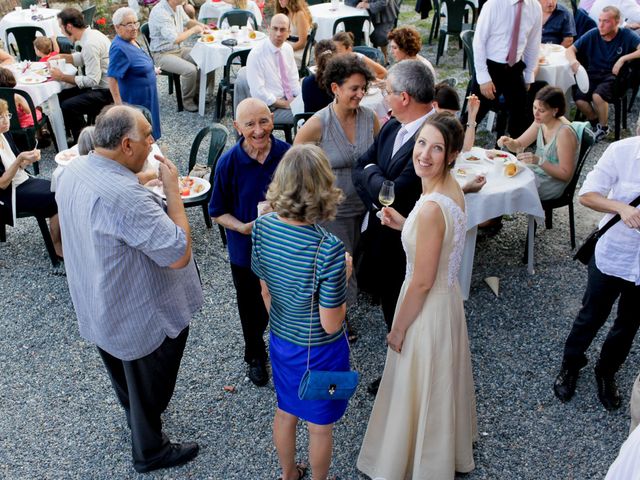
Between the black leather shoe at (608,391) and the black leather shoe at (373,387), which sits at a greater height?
the black leather shoe at (608,391)

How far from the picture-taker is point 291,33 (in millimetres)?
7750

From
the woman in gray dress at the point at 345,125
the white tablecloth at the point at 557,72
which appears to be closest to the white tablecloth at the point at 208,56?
the white tablecloth at the point at 557,72

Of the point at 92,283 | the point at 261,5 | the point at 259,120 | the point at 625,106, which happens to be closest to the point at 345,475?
the point at 92,283

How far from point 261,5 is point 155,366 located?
809cm

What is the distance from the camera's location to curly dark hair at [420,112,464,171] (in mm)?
2586

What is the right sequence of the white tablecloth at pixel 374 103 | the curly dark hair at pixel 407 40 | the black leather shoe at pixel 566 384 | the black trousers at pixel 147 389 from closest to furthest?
the black trousers at pixel 147 389 → the black leather shoe at pixel 566 384 → the curly dark hair at pixel 407 40 → the white tablecloth at pixel 374 103

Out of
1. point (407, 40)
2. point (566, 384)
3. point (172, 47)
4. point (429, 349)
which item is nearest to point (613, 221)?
point (566, 384)

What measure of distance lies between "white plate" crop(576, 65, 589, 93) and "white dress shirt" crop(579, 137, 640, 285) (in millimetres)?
3915

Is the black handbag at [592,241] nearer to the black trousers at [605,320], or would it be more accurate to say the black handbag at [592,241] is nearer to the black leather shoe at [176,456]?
the black trousers at [605,320]

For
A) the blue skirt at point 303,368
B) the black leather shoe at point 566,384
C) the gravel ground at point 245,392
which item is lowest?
the gravel ground at point 245,392

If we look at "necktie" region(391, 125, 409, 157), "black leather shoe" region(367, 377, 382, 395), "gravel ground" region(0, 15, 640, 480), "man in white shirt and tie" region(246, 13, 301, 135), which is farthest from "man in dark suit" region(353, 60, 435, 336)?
"man in white shirt and tie" region(246, 13, 301, 135)

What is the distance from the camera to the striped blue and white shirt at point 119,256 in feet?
8.14

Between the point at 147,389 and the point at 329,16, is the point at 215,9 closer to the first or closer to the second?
the point at 329,16

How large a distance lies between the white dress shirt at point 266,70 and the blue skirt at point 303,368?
404cm
